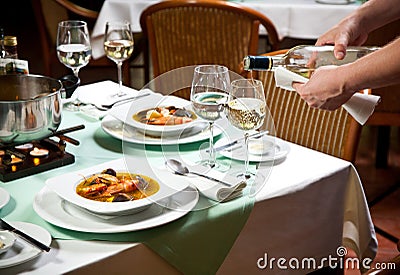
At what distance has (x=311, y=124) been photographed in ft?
6.53

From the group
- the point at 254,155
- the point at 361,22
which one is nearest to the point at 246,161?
the point at 254,155

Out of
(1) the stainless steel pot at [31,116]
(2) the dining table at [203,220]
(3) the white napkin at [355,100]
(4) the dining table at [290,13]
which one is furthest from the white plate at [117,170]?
(4) the dining table at [290,13]

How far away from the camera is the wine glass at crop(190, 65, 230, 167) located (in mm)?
1354

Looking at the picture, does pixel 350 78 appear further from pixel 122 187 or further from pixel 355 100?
pixel 122 187

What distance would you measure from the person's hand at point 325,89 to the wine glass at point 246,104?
7.8 inches

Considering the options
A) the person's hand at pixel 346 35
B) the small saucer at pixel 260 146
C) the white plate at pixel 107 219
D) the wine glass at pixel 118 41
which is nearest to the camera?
the white plate at pixel 107 219

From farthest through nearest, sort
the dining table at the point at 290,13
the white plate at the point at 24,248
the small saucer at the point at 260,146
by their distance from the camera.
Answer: the dining table at the point at 290,13, the small saucer at the point at 260,146, the white plate at the point at 24,248

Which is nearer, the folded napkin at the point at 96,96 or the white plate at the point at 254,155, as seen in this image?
the white plate at the point at 254,155

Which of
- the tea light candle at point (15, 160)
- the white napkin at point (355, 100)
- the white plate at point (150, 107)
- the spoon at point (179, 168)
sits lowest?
the spoon at point (179, 168)

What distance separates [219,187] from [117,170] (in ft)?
0.75

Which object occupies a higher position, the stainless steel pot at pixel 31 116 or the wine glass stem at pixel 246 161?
the stainless steel pot at pixel 31 116

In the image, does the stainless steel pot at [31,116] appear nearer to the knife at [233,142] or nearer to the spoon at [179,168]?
the spoon at [179,168]

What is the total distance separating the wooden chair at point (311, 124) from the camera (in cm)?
189

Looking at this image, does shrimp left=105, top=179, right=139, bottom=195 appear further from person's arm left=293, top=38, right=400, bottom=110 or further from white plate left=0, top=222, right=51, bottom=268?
person's arm left=293, top=38, right=400, bottom=110
